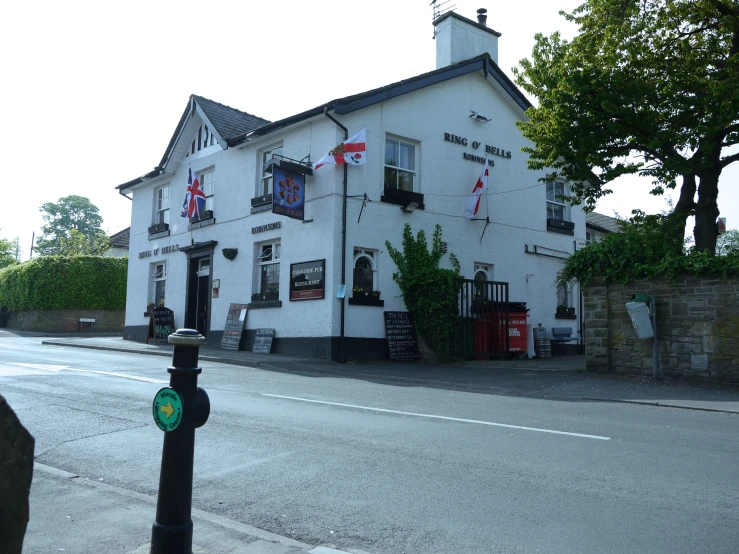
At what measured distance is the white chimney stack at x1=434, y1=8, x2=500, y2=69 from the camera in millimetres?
22000

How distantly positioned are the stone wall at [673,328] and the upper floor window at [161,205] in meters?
16.3

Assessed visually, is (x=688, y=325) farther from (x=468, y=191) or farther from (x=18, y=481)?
(x=18, y=481)

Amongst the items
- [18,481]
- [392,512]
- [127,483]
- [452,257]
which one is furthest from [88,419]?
[452,257]

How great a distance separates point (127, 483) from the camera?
17.9 ft

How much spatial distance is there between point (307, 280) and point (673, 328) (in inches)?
357

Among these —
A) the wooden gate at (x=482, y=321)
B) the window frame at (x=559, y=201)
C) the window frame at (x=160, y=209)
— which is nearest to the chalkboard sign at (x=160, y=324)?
the window frame at (x=160, y=209)

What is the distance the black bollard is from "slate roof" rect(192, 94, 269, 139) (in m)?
18.6

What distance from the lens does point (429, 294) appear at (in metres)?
18.0

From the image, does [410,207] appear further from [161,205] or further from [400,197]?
[161,205]

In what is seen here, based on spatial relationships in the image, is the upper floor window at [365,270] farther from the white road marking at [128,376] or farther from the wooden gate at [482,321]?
the white road marking at [128,376]

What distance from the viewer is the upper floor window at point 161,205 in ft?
82.5

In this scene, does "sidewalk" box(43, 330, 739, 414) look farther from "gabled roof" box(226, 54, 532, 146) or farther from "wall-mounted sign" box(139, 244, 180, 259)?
"gabled roof" box(226, 54, 532, 146)

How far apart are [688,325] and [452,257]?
26.5 feet

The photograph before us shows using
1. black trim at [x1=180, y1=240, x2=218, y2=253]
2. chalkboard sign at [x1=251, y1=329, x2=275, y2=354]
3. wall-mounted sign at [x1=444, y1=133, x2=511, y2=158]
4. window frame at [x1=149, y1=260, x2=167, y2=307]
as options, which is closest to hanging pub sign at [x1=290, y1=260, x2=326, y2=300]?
chalkboard sign at [x1=251, y1=329, x2=275, y2=354]
